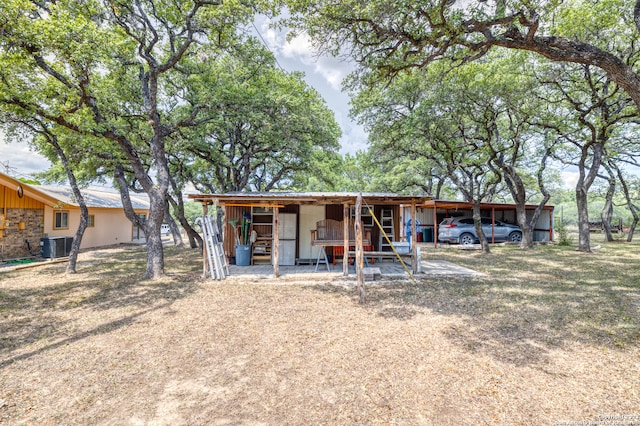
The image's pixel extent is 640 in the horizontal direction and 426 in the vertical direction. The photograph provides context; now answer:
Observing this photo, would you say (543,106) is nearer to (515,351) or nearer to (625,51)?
(625,51)

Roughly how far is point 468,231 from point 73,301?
16621 mm

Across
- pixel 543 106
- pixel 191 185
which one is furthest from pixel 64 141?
pixel 543 106

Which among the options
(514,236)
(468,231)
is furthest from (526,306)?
(514,236)

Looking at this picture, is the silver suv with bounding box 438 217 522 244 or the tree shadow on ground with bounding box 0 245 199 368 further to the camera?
the silver suv with bounding box 438 217 522 244

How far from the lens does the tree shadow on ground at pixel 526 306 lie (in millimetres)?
3967

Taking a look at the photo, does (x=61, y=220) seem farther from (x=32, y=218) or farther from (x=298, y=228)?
(x=298, y=228)

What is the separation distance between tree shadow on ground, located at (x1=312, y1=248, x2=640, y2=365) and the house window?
1410cm

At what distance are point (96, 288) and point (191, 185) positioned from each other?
10.0 m

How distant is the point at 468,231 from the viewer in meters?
16.0

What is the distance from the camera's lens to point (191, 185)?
53.5 ft

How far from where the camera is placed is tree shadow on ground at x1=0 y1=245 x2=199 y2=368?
429cm

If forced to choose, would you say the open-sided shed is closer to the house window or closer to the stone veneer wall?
the stone veneer wall

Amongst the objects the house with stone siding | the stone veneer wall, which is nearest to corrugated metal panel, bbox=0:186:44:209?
the house with stone siding

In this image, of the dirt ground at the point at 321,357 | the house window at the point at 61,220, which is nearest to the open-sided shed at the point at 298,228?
the dirt ground at the point at 321,357
